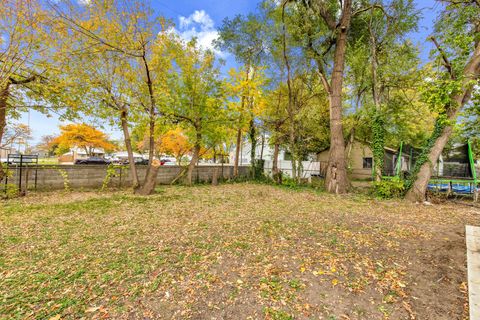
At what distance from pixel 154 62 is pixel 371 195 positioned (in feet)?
29.9

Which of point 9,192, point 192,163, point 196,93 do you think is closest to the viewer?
point 9,192

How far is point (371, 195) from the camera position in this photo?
8.16 metres

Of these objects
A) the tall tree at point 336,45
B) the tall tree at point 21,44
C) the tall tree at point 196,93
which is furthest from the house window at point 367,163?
the tall tree at point 21,44

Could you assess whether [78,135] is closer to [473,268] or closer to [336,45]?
[336,45]

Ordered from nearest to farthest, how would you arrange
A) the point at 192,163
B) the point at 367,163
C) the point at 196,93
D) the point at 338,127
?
the point at 338,127, the point at 196,93, the point at 192,163, the point at 367,163

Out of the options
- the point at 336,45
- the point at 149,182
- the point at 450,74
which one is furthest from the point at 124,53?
the point at 450,74

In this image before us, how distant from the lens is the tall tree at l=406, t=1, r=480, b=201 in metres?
5.95

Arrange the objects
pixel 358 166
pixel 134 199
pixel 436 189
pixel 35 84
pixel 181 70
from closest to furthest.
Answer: pixel 35 84, pixel 134 199, pixel 436 189, pixel 181 70, pixel 358 166

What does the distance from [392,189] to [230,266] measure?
7423mm

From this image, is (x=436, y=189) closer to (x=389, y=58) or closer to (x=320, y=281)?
(x=389, y=58)

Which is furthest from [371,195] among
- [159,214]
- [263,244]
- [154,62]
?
[154,62]

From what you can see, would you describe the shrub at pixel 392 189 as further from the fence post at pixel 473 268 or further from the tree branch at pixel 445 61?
the fence post at pixel 473 268

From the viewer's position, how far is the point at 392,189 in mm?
7633

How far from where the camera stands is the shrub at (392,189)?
7508 millimetres
